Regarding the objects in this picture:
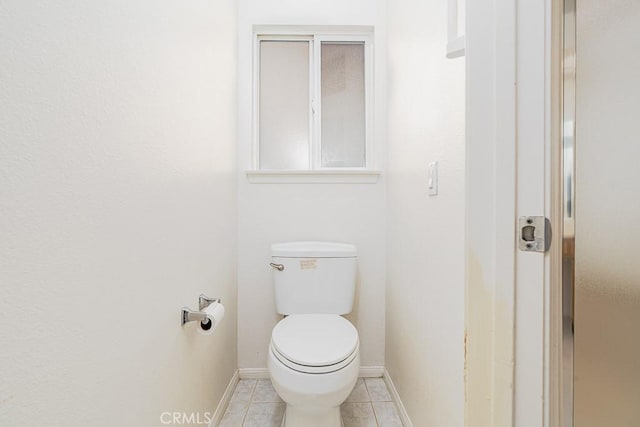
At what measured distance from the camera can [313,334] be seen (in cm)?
111

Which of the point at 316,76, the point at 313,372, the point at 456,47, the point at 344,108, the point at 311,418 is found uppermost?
the point at 316,76

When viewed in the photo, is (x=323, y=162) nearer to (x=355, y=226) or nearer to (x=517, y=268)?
(x=355, y=226)

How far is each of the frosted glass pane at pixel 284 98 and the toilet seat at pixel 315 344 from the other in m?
0.97

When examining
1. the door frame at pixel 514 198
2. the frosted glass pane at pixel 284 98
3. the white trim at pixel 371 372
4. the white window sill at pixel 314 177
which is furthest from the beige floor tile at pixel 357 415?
the frosted glass pane at pixel 284 98

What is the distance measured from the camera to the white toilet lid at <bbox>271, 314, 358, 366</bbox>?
37.9 inches

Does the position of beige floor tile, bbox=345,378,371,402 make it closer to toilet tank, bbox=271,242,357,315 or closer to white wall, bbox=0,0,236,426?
toilet tank, bbox=271,242,357,315

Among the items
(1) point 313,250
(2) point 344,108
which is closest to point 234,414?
(1) point 313,250

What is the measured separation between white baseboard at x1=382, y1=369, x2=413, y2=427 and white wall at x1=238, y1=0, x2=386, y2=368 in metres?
0.10

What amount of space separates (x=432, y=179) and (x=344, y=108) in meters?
0.93

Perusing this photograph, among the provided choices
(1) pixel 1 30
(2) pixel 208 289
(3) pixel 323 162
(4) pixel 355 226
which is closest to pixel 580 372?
(1) pixel 1 30

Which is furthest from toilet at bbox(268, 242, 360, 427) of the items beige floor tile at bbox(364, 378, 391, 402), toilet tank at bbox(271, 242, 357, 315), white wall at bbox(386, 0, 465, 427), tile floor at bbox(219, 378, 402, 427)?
beige floor tile at bbox(364, 378, 391, 402)

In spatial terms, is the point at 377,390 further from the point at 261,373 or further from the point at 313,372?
the point at 313,372

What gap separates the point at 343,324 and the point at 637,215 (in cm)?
96

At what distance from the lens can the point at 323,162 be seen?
172cm
